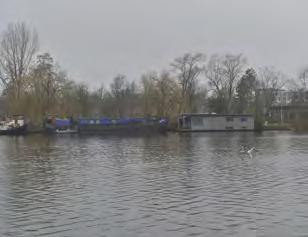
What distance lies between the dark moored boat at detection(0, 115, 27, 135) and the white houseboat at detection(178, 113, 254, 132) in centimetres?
2588

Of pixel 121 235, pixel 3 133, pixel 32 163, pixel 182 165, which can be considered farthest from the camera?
pixel 3 133

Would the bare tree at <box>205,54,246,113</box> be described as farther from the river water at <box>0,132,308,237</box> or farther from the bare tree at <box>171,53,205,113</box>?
the river water at <box>0,132,308,237</box>

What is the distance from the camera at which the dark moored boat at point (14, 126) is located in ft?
268

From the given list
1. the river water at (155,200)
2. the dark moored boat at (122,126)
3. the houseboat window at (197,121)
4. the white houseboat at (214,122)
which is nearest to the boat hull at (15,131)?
the dark moored boat at (122,126)

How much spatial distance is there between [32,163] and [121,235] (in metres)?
16.4

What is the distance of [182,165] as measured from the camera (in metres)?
22.9

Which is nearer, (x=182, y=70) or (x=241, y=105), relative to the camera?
(x=182, y=70)

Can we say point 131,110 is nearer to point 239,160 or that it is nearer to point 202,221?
point 239,160

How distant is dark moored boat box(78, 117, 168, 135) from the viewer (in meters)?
86.2

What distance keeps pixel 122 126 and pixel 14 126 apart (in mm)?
17279

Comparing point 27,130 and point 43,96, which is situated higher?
point 43,96

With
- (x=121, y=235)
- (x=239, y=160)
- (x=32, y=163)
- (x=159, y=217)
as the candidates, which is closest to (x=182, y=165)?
(x=239, y=160)

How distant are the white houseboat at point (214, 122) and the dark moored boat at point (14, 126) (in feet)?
84.9

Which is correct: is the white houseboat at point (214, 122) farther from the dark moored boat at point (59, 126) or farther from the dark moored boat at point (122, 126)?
the dark moored boat at point (59, 126)
